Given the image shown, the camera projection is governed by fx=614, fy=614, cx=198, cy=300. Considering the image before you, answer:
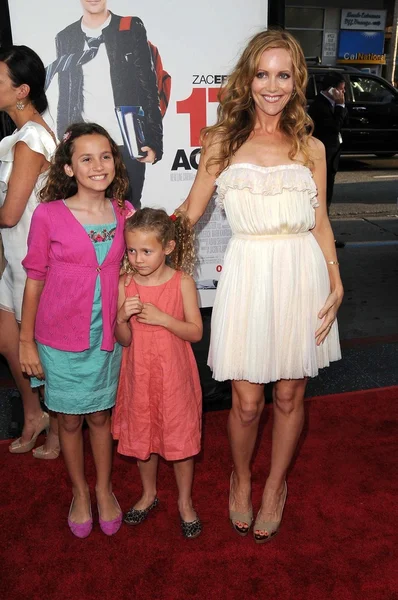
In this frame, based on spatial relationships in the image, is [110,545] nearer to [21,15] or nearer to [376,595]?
[376,595]

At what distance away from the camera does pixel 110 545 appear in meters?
2.28

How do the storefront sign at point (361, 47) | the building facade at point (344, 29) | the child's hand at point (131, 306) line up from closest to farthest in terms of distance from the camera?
1. the child's hand at point (131, 306)
2. the building facade at point (344, 29)
3. the storefront sign at point (361, 47)

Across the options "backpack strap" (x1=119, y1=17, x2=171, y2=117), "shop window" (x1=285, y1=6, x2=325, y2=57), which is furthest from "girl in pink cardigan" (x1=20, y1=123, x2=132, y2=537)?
"shop window" (x1=285, y1=6, x2=325, y2=57)

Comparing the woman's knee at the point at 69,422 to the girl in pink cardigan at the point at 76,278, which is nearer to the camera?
the girl in pink cardigan at the point at 76,278

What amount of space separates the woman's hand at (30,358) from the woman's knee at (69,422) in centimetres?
19

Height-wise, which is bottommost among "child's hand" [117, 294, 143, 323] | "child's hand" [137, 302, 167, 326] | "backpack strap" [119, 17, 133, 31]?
"child's hand" [137, 302, 167, 326]

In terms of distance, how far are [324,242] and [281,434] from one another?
0.73 metres

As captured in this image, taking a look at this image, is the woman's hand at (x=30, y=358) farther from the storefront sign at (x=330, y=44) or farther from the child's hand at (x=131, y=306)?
the storefront sign at (x=330, y=44)

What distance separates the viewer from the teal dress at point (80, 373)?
216cm

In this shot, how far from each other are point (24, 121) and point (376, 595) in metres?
2.19

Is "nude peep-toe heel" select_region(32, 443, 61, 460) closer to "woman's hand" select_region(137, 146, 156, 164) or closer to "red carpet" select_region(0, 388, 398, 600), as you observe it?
"red carpet" select_region(0, 388, 398, 600)

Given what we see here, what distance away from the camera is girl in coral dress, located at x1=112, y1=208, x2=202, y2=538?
6.82 feet

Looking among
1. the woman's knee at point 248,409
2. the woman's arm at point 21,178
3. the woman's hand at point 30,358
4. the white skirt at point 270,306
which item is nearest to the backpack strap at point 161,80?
the woman's arm at point 21,178

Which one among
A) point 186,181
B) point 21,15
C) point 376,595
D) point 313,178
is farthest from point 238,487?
point 21,15
